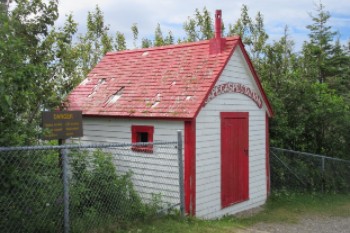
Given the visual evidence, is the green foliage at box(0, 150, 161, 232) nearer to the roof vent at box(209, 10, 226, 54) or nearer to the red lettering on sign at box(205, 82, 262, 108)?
the red lettering on sign at box(205, 82, 262, 108)

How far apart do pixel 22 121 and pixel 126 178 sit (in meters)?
2.38

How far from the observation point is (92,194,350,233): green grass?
292 inches

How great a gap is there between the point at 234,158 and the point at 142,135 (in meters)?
2.37

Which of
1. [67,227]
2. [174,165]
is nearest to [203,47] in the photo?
[174,165]

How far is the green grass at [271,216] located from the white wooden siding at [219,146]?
38 centimetres

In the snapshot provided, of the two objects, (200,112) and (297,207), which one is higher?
(200,112)

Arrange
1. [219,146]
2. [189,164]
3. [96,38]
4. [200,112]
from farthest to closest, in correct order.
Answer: [96,38] < [219,146] < [200,112] < [189,164]

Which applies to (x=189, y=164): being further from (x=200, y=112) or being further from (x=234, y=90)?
(x=234, y=90)

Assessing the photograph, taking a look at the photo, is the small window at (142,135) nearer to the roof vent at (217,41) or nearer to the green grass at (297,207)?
the roof vent at (217,41)

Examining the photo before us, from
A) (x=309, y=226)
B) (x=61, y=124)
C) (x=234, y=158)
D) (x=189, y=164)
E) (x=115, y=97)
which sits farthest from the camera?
(x=115, y=97)

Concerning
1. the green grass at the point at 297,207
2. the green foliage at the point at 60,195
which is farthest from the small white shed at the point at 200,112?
the green foliage at the point at 60,195

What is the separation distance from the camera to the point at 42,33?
33.3ft

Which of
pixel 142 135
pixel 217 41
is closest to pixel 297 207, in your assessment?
pixel 142 135

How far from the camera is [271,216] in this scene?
32.8ft
